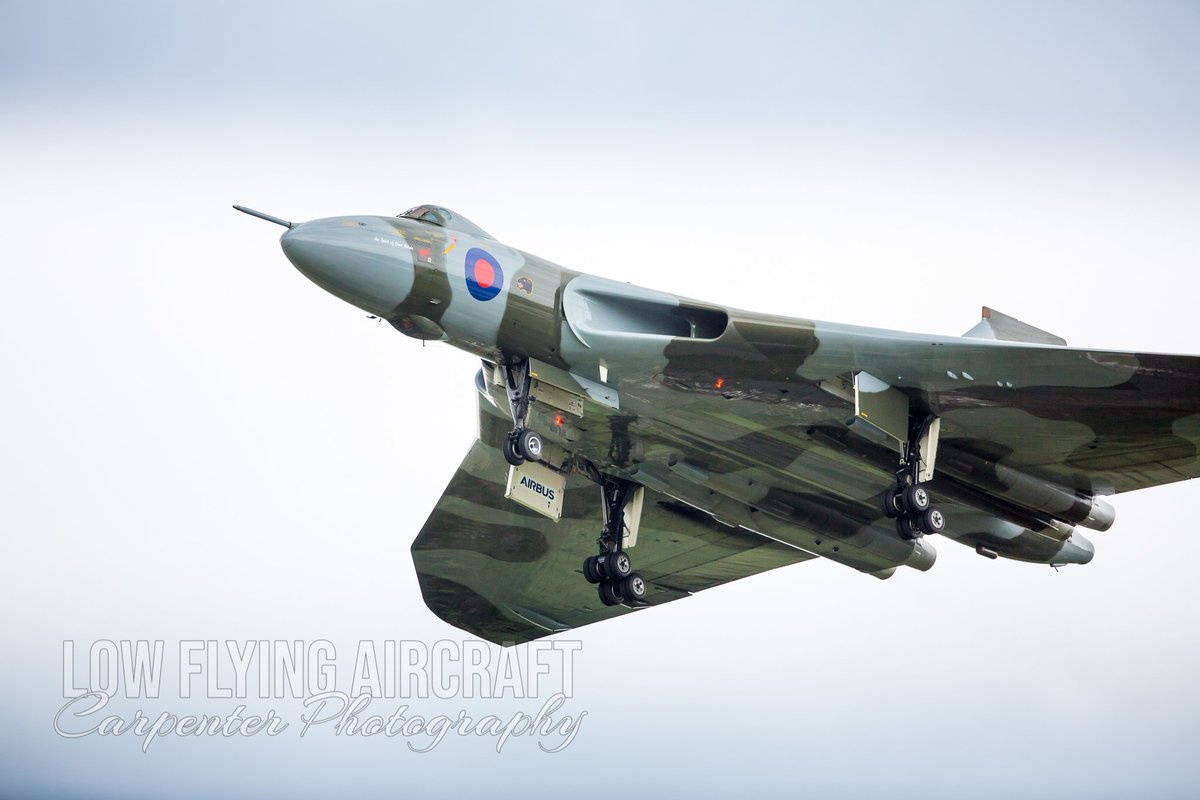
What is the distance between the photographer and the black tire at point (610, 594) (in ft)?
65.6

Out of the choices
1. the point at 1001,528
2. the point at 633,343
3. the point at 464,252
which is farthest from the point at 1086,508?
the point at 464,252

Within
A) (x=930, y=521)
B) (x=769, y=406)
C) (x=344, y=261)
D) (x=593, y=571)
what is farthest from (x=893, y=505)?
(x=344, y=261)

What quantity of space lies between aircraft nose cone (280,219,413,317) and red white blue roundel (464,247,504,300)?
901 mm

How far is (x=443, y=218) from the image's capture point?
17.5 metres

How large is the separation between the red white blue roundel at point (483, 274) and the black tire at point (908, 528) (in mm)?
5905

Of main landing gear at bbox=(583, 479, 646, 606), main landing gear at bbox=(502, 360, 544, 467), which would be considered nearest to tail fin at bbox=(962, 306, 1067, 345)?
main landing gear at bbox=(583, 479, 646, 606)

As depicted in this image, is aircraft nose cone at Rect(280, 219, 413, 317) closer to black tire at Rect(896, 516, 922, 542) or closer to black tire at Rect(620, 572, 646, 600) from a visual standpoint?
black tire at Rect(620, 572, 646, 600)

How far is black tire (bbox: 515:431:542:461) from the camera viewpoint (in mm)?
17188

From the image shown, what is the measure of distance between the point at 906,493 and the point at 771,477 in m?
2.81

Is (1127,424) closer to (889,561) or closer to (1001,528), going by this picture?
(1001,528)

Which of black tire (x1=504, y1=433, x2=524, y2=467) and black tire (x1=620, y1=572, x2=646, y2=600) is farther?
black tire (x1=620, y1=572, x2=646, y2=600)

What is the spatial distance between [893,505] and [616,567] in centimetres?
431

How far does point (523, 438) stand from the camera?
17.2m

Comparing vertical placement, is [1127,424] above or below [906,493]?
above
